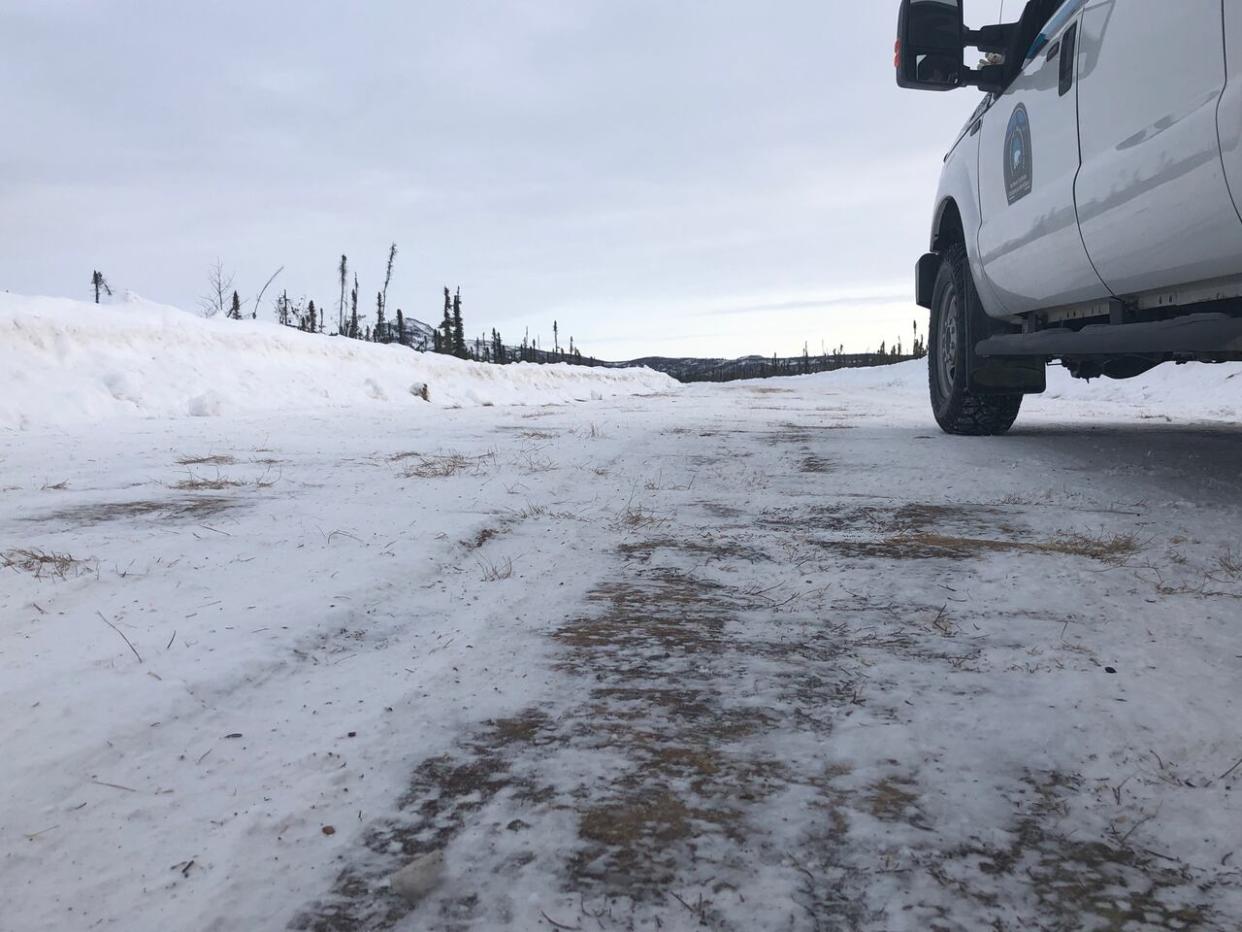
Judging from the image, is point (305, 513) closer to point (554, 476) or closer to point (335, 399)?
point (554, 476)

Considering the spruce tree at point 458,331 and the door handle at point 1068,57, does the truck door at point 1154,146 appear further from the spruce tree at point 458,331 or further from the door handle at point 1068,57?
the spruce tree at point 458,331

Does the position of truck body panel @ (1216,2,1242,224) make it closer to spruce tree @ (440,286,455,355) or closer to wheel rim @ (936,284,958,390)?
wheel rim @ (936,284,958,390)

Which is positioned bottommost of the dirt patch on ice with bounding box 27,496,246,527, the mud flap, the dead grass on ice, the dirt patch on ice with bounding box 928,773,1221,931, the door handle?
A: the dirt patch on ice with bounding box 928,773,1221,931

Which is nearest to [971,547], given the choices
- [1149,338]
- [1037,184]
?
[1149,338]

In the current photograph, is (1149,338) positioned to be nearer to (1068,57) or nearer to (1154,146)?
(1154,146)

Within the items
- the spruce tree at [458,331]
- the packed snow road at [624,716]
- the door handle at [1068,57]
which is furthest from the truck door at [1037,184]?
the spruce tree at [458,331]

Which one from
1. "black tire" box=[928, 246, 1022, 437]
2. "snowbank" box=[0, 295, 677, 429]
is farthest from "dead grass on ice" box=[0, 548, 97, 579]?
"snowbank" box=[0, 295, 677, 429]

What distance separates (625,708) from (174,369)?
11.3 m

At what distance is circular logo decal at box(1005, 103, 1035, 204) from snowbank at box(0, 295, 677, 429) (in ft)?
29.7

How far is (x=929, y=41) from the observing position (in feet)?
13.9

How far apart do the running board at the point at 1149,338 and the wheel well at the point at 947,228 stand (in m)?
1.56

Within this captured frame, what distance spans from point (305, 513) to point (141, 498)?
933 mm

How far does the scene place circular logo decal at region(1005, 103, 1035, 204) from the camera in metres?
4.16

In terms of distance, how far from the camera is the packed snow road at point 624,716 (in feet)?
3.75
